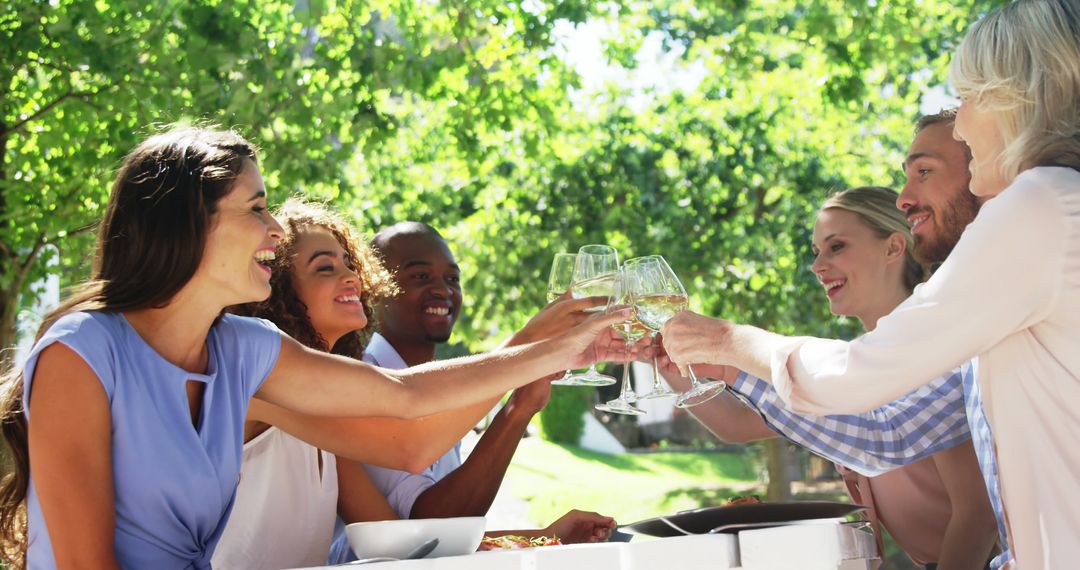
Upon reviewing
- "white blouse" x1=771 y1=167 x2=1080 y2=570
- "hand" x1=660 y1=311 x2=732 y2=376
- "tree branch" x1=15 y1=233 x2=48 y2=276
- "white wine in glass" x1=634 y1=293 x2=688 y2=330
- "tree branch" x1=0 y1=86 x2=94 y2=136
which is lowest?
"white blouse" x1=771 y1=167 x2=1080 y2=570

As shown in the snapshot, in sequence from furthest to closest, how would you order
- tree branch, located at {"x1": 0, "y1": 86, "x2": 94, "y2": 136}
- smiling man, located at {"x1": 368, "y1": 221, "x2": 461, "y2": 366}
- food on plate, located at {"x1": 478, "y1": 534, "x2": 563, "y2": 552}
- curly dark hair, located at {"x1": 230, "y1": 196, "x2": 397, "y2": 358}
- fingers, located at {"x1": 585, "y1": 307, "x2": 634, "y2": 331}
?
tree branch, located at {"x1": 0, "y1": 86, "x2": 94, "y2": 136} < smiling man, located at {"x1": 368, "y1": 221, "x2": 461, "y2": 366} < curly dark hair, located at {"x1": 230, "y1": 196, "x2": 397, "y2": 358} < fingers, located at {"x1": 585, "y1": 307, "x2": 634, "y2": 331} < food on plate, located at {"x1": 478, "y1": 534, "x2": 563, "y2": 552}

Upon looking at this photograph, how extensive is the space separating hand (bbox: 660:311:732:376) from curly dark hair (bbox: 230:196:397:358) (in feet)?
4.72

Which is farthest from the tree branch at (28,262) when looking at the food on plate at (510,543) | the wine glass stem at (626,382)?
the food on plate at (510,543)

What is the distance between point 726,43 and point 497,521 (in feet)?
27.8

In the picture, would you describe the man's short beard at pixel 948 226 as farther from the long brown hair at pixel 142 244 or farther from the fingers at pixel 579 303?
the long brown hair at pixel 142 244

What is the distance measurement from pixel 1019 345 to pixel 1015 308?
12cm

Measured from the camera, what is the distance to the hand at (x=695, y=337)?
9.53 feet

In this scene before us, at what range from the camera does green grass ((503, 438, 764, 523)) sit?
16328 mm

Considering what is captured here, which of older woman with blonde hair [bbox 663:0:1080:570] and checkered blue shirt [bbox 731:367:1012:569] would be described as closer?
older woman with blonde hair [bbox 663:0:1080:570]

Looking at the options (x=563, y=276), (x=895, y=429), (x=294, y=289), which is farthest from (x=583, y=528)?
(x=294, y=289)

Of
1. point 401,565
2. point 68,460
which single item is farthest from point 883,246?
point 68,460

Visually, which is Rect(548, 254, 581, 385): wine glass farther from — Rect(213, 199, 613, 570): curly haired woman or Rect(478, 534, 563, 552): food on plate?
Rect(478, 534, 563, 552): food on plate

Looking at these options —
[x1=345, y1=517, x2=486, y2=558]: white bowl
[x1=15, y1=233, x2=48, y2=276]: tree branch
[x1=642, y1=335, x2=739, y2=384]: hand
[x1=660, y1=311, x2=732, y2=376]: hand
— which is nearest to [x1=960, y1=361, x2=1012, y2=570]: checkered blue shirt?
[x1=660, y1=311, x2=732, y2=376]: hand

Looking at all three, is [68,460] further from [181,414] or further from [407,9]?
[407,9]
